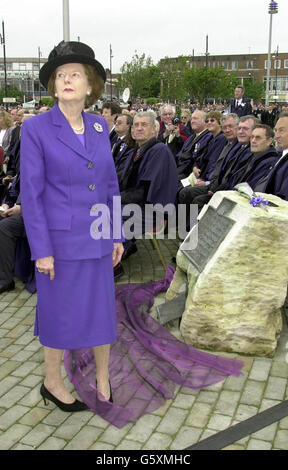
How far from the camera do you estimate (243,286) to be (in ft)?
12.9

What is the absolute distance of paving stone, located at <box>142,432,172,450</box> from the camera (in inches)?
114

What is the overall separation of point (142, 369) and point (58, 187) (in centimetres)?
167

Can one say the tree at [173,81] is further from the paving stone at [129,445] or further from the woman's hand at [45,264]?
the paving stone at [129,445]

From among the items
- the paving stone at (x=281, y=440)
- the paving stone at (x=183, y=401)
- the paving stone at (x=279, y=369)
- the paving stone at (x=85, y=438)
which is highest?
the paving stone at (x=279, y=369)

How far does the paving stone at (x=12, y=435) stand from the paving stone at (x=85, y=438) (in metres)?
0.32

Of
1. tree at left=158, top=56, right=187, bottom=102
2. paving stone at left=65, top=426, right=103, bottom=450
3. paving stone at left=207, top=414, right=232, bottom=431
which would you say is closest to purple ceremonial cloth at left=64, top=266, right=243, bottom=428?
paving stone at left=65, top=426, right=103, bottom=450

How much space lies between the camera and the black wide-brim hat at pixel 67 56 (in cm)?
285

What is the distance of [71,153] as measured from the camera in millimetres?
2803

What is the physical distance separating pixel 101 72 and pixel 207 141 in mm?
5060

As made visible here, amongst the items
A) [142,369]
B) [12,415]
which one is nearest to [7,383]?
[12,415]

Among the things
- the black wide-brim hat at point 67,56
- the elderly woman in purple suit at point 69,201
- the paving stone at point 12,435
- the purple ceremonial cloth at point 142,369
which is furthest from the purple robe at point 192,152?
the paving stone at point 12,435

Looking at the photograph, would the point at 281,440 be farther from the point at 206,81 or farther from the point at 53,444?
the point at 206,81

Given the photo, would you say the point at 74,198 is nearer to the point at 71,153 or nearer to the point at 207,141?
the point at 71,153

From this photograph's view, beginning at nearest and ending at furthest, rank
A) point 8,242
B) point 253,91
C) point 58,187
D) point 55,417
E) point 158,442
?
1. point 58,187
2. point 158,442
3. point 55,417
4. point 8,242
5. point 253,91
